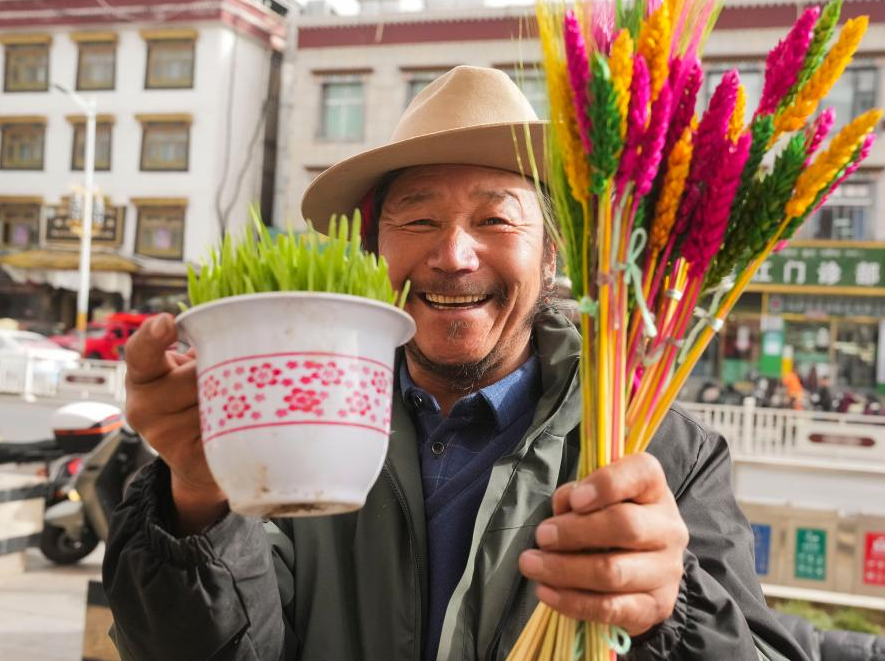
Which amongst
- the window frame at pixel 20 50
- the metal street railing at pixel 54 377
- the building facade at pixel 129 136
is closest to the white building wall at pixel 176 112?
the building facade at pixel 129 136

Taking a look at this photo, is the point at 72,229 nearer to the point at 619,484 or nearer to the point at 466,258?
the point at 466,258

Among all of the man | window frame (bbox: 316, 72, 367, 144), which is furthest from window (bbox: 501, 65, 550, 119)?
window frame (bbox: 316, 72, 367, 144)

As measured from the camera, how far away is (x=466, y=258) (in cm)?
153

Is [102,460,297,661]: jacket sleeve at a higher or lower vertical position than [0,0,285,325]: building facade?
lower

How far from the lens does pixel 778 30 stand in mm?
18578

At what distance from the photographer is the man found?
0.93m

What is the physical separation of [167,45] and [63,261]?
6610mm

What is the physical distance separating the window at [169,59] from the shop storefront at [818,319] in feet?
51.4

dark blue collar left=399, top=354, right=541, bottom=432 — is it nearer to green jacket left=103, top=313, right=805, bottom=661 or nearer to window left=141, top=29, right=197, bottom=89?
green jacket left=103, top=313, right=805, bottom=661

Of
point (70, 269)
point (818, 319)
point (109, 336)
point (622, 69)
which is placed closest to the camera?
point (622, 69)

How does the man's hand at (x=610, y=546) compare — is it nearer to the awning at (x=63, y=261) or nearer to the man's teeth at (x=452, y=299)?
the man's teeth at (x=452, y=299)

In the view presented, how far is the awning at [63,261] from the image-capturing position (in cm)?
2316

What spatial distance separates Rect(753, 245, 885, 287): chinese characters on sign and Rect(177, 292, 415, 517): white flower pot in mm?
18575

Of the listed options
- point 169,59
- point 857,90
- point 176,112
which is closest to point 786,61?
point 857,90
